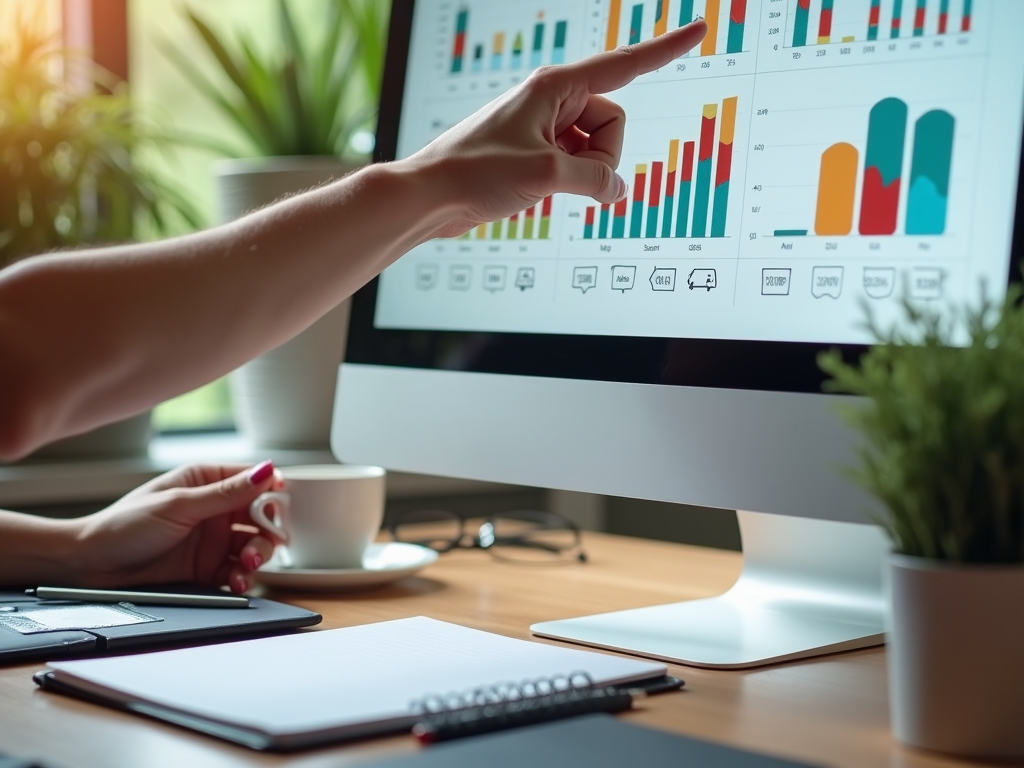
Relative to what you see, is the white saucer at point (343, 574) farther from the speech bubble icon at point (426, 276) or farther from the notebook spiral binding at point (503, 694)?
the notebook spiral binding at point (503, 694)

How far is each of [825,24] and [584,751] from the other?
1.67ft

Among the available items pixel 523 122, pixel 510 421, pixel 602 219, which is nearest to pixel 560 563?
pixel 510 421

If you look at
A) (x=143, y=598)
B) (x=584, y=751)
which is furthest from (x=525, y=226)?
(x=584, y=751)

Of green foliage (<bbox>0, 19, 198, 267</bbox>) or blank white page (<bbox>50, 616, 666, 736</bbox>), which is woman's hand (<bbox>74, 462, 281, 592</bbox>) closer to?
blank white page (<bbox>50, 616, 666, 736</bbox>)

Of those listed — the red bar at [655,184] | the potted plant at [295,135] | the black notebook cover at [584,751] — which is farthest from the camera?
the potted plant at [295,135]

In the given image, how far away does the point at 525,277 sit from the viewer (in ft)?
3.15

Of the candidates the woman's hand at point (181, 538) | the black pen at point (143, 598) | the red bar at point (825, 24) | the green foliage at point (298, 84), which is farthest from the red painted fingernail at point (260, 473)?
the green foliage at point (298, 84)

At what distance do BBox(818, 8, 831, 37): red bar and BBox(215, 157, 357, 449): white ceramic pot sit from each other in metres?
0.82

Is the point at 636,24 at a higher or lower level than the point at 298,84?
lower

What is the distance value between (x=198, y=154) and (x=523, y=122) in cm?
129

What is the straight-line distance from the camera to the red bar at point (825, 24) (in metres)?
0.81

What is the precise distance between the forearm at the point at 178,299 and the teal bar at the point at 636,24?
0.78 feet

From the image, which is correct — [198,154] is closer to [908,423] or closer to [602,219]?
[602,219]

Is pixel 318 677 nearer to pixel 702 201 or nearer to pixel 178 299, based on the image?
pixel 178 299
